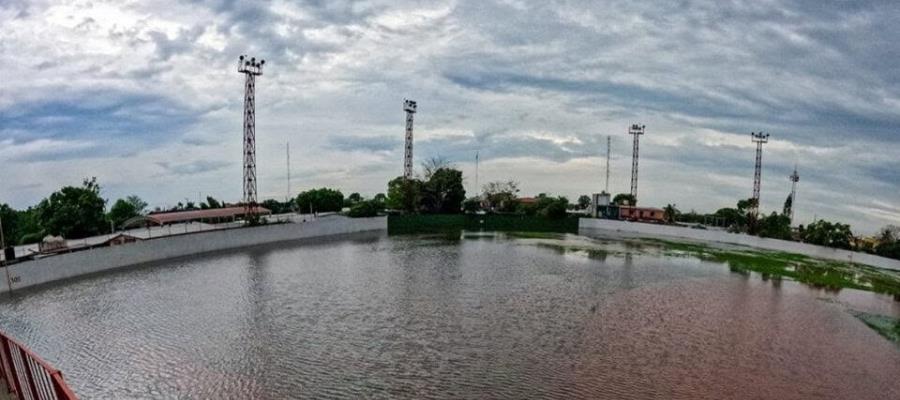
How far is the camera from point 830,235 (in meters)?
44.0

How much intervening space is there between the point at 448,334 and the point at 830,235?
41.9 metres

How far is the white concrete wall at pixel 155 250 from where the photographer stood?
23.3 metres

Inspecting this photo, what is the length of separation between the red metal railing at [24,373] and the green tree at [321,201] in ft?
210

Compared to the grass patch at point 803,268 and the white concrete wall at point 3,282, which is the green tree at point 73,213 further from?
the grass patch at point 803,268

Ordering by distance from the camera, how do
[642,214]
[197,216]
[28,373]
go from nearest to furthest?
1. [28,373]
2. [197,216]
3. [642,214]

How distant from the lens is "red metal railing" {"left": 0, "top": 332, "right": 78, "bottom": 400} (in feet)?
19.8

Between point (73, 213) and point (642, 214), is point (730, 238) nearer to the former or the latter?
point (642, 214)

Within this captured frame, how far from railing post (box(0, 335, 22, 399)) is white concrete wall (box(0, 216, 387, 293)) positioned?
1845 centimetres

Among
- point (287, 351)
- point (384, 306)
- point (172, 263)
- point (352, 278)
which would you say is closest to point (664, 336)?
point (384, 306)

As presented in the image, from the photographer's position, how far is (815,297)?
23938 millimetres

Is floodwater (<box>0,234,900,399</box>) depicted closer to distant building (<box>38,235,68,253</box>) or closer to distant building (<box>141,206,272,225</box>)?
distant building (<box>38,235,68,253</box>)

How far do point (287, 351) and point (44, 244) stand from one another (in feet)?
81.4

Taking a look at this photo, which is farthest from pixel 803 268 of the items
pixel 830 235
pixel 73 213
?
pixel 73 213

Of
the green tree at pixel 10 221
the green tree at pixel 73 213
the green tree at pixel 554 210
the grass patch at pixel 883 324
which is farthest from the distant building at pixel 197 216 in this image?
the grass patch at pixel 883 324
